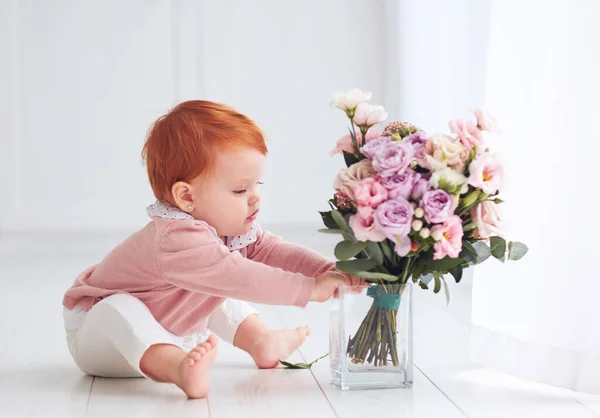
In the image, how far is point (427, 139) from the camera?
147cm

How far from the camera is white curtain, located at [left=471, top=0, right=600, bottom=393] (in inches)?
65.3

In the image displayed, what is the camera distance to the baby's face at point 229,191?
1.64 metres

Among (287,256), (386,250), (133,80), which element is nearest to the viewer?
(386,250)

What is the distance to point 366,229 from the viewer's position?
4.68ft

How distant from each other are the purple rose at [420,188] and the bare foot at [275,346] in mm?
507

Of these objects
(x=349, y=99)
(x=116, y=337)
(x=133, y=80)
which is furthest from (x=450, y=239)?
(x=133, y=80)

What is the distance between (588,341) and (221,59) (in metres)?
2.68

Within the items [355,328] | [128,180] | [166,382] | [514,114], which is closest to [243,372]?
[166,382]

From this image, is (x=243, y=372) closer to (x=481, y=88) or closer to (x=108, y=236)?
(x=481, y=88)

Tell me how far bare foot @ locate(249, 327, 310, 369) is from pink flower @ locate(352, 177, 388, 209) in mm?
485

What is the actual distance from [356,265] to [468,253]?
0.60 feet

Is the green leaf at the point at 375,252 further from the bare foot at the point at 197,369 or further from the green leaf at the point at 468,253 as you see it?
the bare foot at the point at 197,369

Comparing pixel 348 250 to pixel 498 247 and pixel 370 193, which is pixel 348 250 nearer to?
pixel 370 193

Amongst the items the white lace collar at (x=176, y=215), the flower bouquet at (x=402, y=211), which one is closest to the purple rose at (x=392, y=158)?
the flower bouquet at (x=402, y=211)
